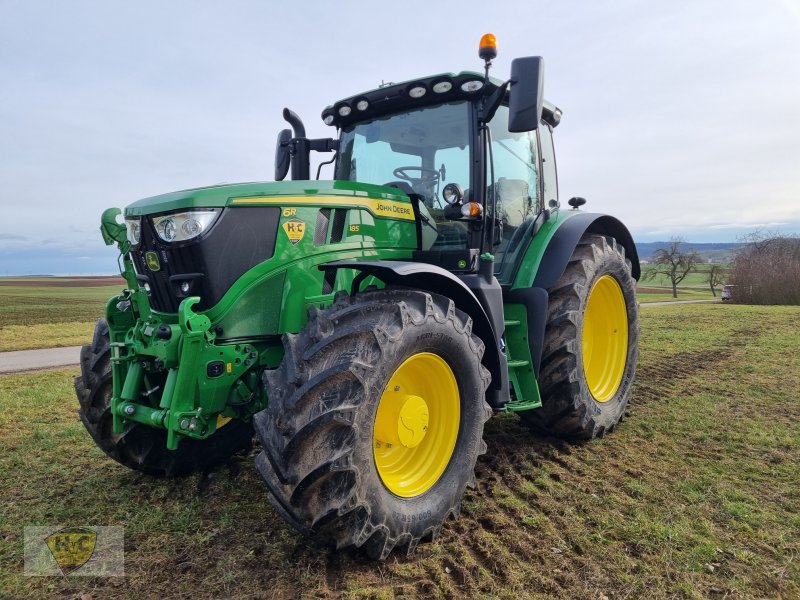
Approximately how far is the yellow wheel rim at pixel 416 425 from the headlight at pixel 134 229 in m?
1.67

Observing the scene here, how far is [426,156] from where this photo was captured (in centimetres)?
396

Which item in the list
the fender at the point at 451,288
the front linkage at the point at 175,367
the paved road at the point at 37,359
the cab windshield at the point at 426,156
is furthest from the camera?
the paved road at the point at 37,359

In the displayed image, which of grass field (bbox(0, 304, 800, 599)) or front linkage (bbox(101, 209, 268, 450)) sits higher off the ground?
front linkage (bbox(101, 209, 268, 450))

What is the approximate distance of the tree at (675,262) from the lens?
144 feet

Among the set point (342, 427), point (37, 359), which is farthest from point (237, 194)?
point (37, 359)

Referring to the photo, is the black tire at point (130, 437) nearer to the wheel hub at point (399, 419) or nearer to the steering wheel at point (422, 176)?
the wheel hub at point (399, 419)

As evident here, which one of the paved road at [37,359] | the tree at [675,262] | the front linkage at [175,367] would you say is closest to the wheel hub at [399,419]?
the front linkage at [175,367]

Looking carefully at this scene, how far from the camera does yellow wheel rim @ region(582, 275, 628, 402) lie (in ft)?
16.1

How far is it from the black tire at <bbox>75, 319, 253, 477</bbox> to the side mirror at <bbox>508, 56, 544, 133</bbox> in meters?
2.49

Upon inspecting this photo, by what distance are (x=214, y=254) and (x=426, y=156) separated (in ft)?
5.80

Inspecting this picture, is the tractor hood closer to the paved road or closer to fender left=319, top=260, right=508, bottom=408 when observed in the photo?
fender left=319, top=260, right=508, bottom=408

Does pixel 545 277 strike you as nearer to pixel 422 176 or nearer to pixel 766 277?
pixel 422 176

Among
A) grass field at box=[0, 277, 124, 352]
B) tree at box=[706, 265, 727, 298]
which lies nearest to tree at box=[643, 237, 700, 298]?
tree at box=[706, 265, 727, 298]

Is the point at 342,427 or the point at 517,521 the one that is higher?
the point at 342,427
